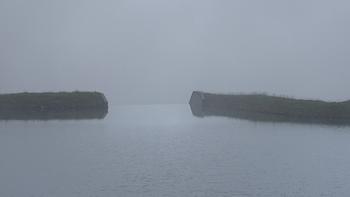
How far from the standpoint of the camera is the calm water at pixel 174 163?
21516 millimetres

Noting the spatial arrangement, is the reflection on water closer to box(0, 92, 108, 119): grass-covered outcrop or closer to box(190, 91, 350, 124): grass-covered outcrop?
box(0, 92, 108, 119): grass-covered outcrop

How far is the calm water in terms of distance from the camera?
2152 centimetres

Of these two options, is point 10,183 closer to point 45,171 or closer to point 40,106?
point 45,171

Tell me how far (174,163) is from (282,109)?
37105 millimetres

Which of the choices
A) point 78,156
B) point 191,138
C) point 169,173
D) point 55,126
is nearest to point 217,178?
point 169,173

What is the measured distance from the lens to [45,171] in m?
24.8

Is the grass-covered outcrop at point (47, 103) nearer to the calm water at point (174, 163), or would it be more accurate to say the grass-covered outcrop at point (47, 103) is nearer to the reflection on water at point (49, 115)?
the reflection on water at point (49, 115)

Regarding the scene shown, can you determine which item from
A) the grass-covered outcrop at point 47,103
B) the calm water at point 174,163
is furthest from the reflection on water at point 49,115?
the calm water at point 174,163

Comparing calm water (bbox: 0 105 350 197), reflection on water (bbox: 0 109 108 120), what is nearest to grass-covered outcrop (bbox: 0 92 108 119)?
reflection on water (bbox: 0 109 108 120)

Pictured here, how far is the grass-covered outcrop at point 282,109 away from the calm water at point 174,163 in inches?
509

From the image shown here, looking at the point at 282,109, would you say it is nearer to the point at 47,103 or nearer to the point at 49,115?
the point at 49,115

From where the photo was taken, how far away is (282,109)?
6328cm

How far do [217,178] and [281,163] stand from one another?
19.5 feet

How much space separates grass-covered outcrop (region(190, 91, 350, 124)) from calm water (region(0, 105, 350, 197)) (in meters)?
12.9
